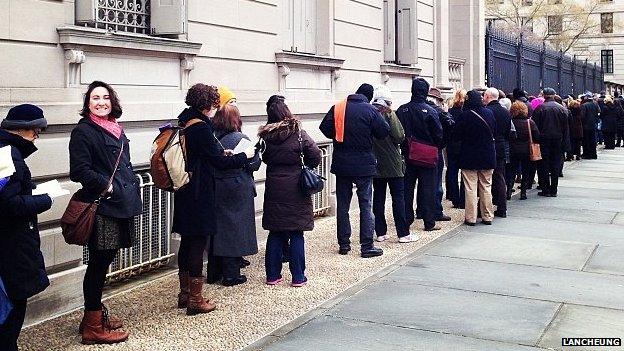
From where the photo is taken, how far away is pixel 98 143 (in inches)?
208

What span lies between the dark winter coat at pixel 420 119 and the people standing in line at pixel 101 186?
513 centimetres

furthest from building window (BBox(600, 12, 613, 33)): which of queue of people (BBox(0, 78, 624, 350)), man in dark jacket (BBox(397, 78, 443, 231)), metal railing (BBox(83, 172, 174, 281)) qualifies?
metal railing (BBox(83, 172, 174, 281))

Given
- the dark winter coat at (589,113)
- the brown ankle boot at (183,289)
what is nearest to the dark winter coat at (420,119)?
the brown ankle boot at (183,289)

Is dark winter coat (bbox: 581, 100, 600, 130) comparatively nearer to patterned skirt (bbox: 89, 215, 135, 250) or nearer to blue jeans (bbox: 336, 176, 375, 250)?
blue jeans (bbox: 336, 176, 375, 250)

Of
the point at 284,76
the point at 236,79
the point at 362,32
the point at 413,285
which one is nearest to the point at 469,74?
the point at 362,32

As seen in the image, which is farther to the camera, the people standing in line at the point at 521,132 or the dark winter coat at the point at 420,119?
the people standing in line at the point at 521,132

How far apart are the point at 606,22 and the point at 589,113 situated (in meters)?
55.6

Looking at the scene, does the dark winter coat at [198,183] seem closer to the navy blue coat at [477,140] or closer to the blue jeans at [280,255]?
the blue jeans at [280,255]

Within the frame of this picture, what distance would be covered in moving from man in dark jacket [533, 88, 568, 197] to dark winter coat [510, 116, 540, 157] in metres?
0.85

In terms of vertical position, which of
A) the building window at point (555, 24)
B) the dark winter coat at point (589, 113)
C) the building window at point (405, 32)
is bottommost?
the dark winter coat at point (589, 113)

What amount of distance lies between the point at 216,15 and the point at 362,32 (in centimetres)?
435

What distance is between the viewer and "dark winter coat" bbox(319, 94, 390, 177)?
328 inches

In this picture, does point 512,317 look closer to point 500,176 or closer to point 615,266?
point 615,266

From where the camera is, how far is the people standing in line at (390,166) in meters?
9.20
